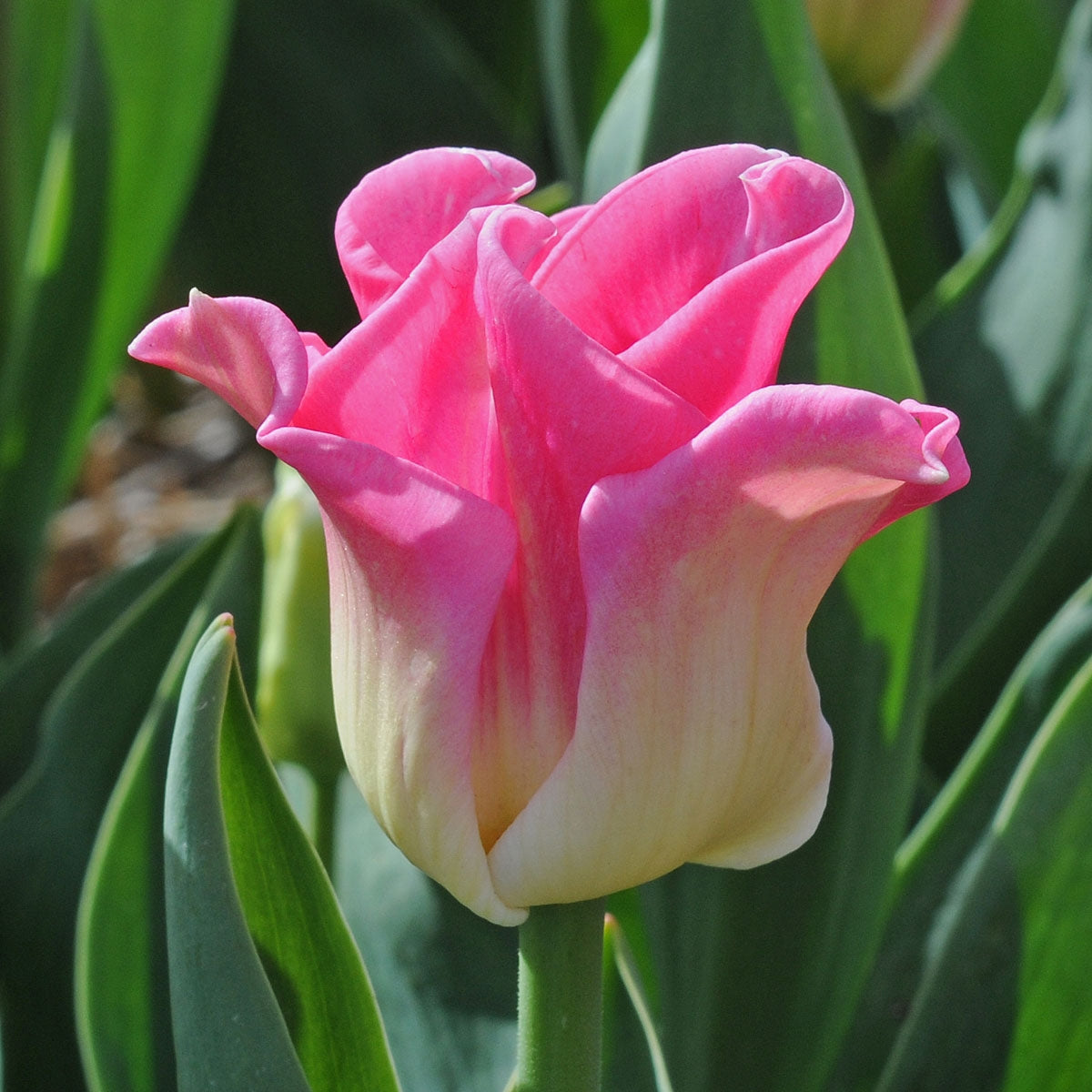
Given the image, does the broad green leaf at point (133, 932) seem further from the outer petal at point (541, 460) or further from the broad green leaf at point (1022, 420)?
the broad green leaf at point (1022, 420)

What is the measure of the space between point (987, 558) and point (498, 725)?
0.54m

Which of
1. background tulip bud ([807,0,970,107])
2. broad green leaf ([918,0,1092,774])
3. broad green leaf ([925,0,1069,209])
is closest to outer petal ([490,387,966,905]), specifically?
broad green leaf ([918,0,1092,774])

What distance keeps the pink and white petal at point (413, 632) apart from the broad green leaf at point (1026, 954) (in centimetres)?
25

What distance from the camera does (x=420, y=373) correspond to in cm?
33

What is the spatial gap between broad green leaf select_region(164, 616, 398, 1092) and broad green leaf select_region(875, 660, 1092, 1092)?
21 cm

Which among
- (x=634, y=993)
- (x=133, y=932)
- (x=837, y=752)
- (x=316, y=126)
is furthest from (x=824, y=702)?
(x=316, y=126)

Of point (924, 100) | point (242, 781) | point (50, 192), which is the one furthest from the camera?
point (924, 100)

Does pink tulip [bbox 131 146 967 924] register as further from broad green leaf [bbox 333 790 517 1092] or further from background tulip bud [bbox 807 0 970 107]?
background tulip bud [bbox 807 0 970 107]

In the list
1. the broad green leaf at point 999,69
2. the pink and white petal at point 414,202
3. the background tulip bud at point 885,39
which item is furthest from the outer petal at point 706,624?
the broad green leaf at point 999,69

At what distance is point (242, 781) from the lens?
1.45 ft

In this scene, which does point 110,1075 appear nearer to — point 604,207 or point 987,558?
point 604,207

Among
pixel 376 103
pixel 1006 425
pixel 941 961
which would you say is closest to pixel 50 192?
pixel 376 103

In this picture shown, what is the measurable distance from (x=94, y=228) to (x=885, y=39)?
1.75 feet

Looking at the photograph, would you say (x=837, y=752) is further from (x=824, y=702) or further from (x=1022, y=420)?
(x=1022, y=420)
